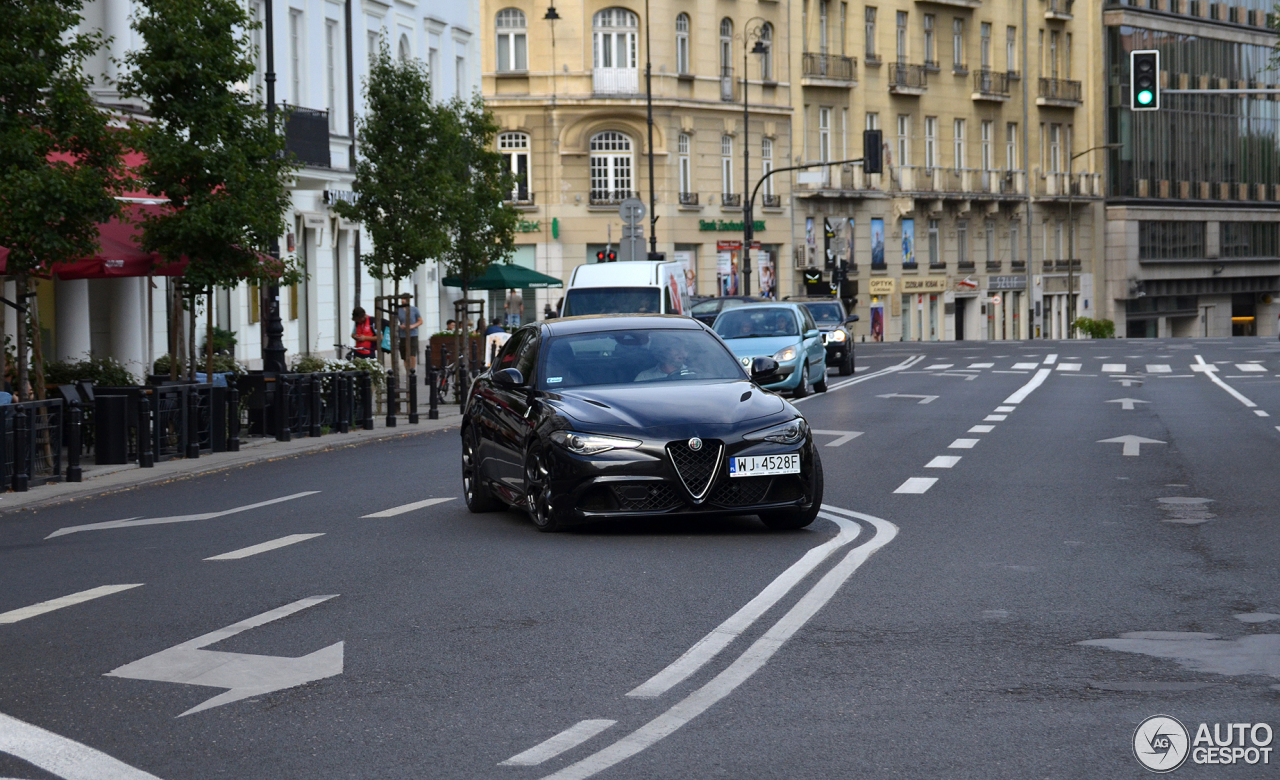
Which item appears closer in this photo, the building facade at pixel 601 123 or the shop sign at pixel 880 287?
the building facade at pixel 601 123

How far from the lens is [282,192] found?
917 inches

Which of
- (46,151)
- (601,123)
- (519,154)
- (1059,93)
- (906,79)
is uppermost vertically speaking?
(1059,93)

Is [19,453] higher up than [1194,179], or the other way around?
[1194,179]

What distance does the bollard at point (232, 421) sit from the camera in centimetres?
2227

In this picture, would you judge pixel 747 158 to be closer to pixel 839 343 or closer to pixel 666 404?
pixel 839 343

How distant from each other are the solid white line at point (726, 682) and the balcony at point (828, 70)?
2659 inches

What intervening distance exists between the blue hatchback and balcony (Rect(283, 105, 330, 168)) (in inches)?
343

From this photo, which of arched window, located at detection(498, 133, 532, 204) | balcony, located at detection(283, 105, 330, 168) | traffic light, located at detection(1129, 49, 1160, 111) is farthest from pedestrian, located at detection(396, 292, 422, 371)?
arched window, located at detection(498, 133, 532, 204)

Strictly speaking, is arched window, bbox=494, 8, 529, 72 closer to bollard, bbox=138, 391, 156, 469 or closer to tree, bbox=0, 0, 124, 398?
tree, bbox=0, 0, 124, 398

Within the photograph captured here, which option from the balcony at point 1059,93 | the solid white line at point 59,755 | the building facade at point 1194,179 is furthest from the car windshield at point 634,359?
the building facade at point 1194,179

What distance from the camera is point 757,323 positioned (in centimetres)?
3384

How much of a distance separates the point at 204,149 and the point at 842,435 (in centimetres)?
781

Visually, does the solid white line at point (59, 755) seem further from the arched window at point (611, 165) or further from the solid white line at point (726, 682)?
the arched window at point (611, 165)

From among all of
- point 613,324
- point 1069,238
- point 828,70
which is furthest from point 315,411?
point 1069,238
